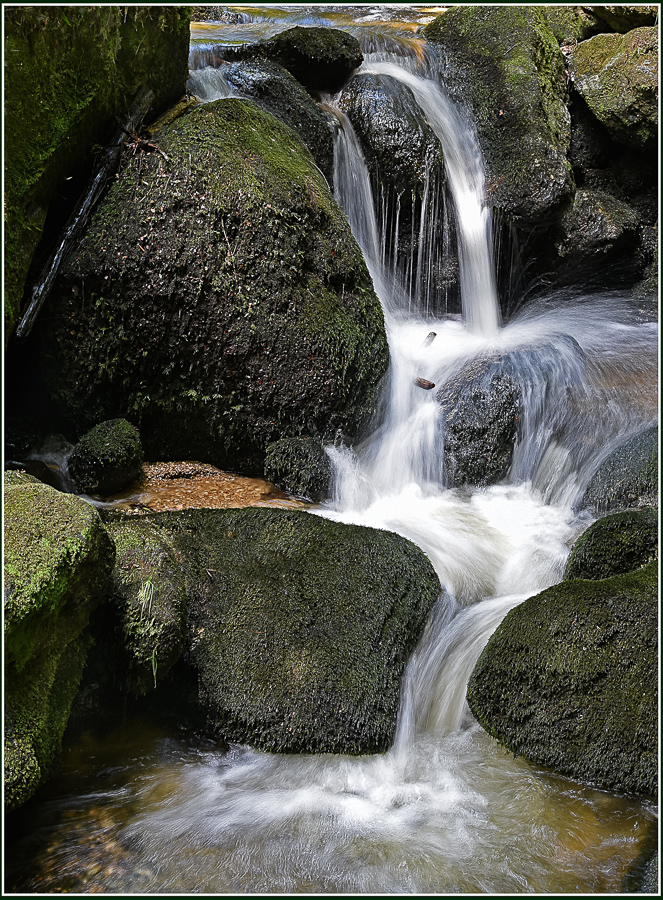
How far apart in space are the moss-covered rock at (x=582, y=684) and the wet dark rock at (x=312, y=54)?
6558 mm

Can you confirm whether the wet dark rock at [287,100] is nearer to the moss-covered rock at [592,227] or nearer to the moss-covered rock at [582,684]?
the moss-covered rock at [592,227]

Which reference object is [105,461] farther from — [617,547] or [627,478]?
[627,478]

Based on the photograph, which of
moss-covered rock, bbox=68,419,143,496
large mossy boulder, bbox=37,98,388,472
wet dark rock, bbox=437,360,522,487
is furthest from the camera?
wet dark rock, bbox=437,360,522,487

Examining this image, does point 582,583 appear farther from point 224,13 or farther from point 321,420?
point 224,13

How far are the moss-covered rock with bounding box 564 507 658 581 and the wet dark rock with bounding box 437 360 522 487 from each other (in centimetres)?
156

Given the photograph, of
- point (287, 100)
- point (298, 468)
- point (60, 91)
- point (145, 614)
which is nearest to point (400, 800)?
point (145, 614)

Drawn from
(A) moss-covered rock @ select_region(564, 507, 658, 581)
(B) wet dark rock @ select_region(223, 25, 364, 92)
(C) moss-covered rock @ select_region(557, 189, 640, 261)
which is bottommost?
(A) moss-covered rock @ select_region(564, 507, 658, 581)

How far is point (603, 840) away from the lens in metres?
3.63

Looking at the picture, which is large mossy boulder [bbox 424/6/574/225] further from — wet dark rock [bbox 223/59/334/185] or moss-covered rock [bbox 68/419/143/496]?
moss-covered rock [bbox 68/419/143/496]

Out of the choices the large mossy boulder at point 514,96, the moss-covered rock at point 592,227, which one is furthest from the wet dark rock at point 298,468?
the moss-covered rock at point 592,227

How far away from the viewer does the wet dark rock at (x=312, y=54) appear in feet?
26.3

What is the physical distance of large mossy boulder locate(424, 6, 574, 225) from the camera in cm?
A: 843

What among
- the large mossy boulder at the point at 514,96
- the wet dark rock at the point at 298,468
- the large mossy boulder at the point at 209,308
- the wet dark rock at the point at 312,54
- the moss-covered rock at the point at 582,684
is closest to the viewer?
the moss-covered rock at the point at 582,684

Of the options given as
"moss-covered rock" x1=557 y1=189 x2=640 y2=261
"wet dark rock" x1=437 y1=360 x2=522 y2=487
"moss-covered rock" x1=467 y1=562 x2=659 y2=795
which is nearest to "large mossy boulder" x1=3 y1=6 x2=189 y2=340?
"wet dark rock" x1=437 y1=360 x2=522 y2=487
